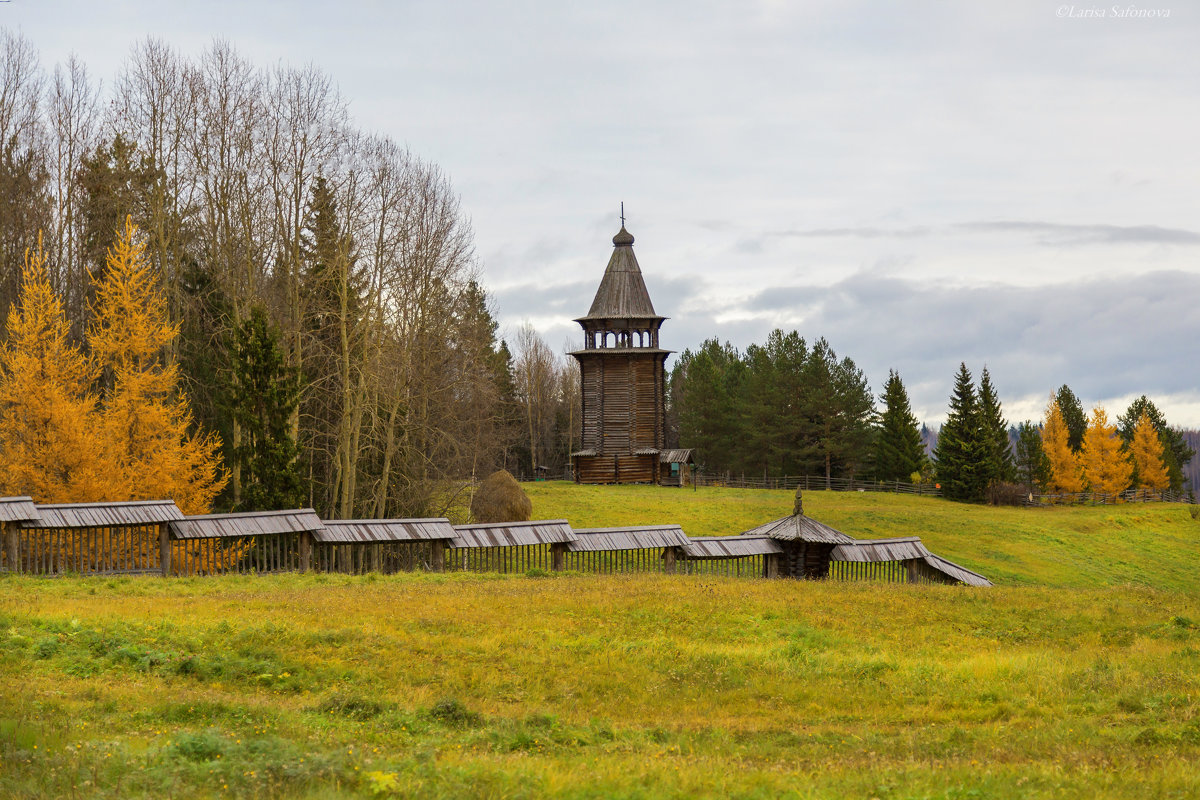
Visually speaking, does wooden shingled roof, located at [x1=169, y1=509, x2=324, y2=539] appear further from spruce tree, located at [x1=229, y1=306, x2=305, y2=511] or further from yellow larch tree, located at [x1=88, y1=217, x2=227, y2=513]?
yellow larch tree, located at [x1=88, y1=217, x2=227, y2=513]

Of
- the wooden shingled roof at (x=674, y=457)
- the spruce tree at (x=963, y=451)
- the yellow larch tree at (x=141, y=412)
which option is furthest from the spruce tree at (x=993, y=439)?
the yellow larch tree at (x=141, y=412)

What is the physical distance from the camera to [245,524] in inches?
1005

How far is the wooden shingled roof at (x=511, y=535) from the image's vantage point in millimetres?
27297

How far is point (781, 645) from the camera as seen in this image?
17.7 meters

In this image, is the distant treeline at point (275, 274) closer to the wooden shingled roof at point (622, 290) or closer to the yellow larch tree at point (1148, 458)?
the wooden shingled roof at point (622, 290)

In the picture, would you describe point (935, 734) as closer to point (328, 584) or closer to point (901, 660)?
point (901, 660)

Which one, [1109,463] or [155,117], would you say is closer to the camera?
[155,117]

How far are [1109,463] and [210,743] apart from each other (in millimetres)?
78207

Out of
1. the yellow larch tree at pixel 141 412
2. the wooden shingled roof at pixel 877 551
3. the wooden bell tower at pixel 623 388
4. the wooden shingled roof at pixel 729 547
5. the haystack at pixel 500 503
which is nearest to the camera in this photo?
the wooden shingled roof at pixel 877 551

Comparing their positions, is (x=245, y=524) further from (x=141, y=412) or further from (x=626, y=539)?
(x=626, y=539)

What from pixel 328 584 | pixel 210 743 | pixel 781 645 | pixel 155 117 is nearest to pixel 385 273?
pixel 155 117

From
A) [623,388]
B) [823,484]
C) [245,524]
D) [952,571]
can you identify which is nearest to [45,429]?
[245,524]

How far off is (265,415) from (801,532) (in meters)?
16.6

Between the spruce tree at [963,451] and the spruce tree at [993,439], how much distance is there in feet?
1.10
